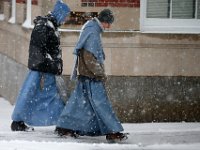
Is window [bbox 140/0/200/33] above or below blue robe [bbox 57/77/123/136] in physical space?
above

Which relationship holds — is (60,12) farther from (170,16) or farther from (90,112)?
(170,16)

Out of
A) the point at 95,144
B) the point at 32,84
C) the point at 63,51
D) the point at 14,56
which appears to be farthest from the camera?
the point at 14,56

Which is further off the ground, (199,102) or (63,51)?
(63,51)

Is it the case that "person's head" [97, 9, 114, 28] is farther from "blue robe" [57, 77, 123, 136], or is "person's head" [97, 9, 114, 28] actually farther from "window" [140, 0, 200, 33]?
"window" [140, 0, 200, 33]

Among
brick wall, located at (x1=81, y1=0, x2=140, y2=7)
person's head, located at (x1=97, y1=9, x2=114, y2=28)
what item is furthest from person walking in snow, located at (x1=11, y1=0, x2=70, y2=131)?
brick wall, located at (x1=81, y1=0, x2=140, y2=7)

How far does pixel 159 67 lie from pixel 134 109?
2.67ft

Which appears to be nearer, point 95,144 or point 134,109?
point 95,144

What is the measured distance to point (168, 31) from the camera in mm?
10688

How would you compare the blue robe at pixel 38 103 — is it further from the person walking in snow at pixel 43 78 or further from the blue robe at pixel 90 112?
the blue robe at pixel 90 112

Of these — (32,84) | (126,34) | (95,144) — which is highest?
(126,34)

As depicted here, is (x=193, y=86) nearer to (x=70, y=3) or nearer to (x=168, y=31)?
(x=168, y=31)

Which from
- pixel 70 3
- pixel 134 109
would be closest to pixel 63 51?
pixel 70 3

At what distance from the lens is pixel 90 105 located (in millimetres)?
8758

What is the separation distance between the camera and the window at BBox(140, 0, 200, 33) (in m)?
10.7
